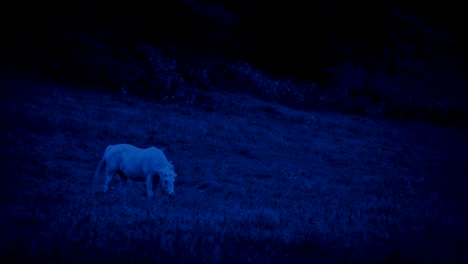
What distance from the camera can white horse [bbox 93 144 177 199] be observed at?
1098 centimetres

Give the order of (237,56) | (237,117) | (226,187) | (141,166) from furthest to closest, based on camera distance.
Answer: (237,56) → (237,117) → (226,187) → (141,166)

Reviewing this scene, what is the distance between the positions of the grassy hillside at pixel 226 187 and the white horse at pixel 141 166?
45 cm

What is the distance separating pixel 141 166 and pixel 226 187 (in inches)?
131

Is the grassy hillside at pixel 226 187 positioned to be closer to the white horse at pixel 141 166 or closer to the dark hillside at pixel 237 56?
the white horse at pixel 141 166

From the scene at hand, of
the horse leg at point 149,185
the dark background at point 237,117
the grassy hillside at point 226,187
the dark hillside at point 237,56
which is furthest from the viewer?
the dark hillside at point 237,56

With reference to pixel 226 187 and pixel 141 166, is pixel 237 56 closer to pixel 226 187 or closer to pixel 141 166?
pixel 226 187

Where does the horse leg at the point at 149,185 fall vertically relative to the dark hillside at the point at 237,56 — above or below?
below

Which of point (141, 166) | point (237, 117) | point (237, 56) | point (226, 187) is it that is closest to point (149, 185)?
point (141, 166)

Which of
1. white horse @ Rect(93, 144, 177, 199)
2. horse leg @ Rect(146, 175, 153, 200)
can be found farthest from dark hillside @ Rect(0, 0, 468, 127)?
horse leg @ Rect(146, 175, 153, 200)

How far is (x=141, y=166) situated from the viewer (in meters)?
11.2

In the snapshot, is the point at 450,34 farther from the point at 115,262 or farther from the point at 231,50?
the point at 115,262

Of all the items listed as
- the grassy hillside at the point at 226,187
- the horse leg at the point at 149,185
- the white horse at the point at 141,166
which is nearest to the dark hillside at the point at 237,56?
the grassy hillside at the point at 226,187

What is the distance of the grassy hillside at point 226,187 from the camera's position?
6.12m

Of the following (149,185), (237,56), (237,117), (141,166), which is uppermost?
(237,56)
